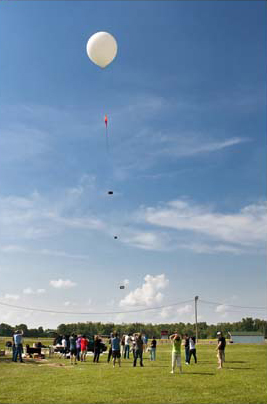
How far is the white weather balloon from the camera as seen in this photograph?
17.5m

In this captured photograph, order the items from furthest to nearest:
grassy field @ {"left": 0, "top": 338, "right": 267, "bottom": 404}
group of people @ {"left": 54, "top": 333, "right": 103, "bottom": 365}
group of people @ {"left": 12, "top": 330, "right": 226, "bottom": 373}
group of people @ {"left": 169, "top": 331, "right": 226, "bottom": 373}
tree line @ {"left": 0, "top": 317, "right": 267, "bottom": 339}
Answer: tree line @ {"left": 0, "top": 317, "right": 267, "bottom": 339}, group of people @ {"left": 54, "top": 333, "right": 103, "bottom": 365}, group of people @ {"left": 12, "top": 330, "right": 226, "bottom": 373}, group of people @ {"left": 169, "top": 331, "right": 226, "bottom": 373}, grassy field @ {"left": 0, "top": 338, "right": 267, "bottom": 404}

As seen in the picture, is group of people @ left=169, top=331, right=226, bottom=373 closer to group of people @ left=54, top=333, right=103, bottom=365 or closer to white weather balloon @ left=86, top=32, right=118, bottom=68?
group of people @ left=54, top=333, right=103, bottom=365

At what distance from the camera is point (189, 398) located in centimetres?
1234

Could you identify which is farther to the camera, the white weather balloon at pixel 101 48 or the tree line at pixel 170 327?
the tree line at pixel 170 327

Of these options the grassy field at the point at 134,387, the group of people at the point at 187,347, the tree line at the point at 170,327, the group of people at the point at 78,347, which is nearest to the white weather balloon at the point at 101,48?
the grassy field at the point at 134,387

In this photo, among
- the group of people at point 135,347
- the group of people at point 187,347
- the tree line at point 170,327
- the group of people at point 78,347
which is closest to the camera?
the group of people at point 187,347

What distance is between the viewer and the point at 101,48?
691 inches

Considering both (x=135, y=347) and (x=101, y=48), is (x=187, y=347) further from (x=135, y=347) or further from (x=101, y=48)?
(x=101, y=48)

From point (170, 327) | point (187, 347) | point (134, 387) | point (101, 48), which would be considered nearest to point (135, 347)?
point (187, 347)

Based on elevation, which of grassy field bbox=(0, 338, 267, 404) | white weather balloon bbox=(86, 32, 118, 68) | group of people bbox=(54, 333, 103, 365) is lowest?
grassy field bbox=(0, 338, 267, 404)

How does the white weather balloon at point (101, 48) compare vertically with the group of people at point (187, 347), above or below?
above

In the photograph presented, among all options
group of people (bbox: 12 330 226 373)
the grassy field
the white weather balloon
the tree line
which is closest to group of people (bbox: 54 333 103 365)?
group of people (bbox: 12 330 226 373)

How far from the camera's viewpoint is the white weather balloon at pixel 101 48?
57.5ft

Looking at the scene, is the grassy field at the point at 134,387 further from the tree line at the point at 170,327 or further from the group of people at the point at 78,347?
the tree line at the point at 170,327
